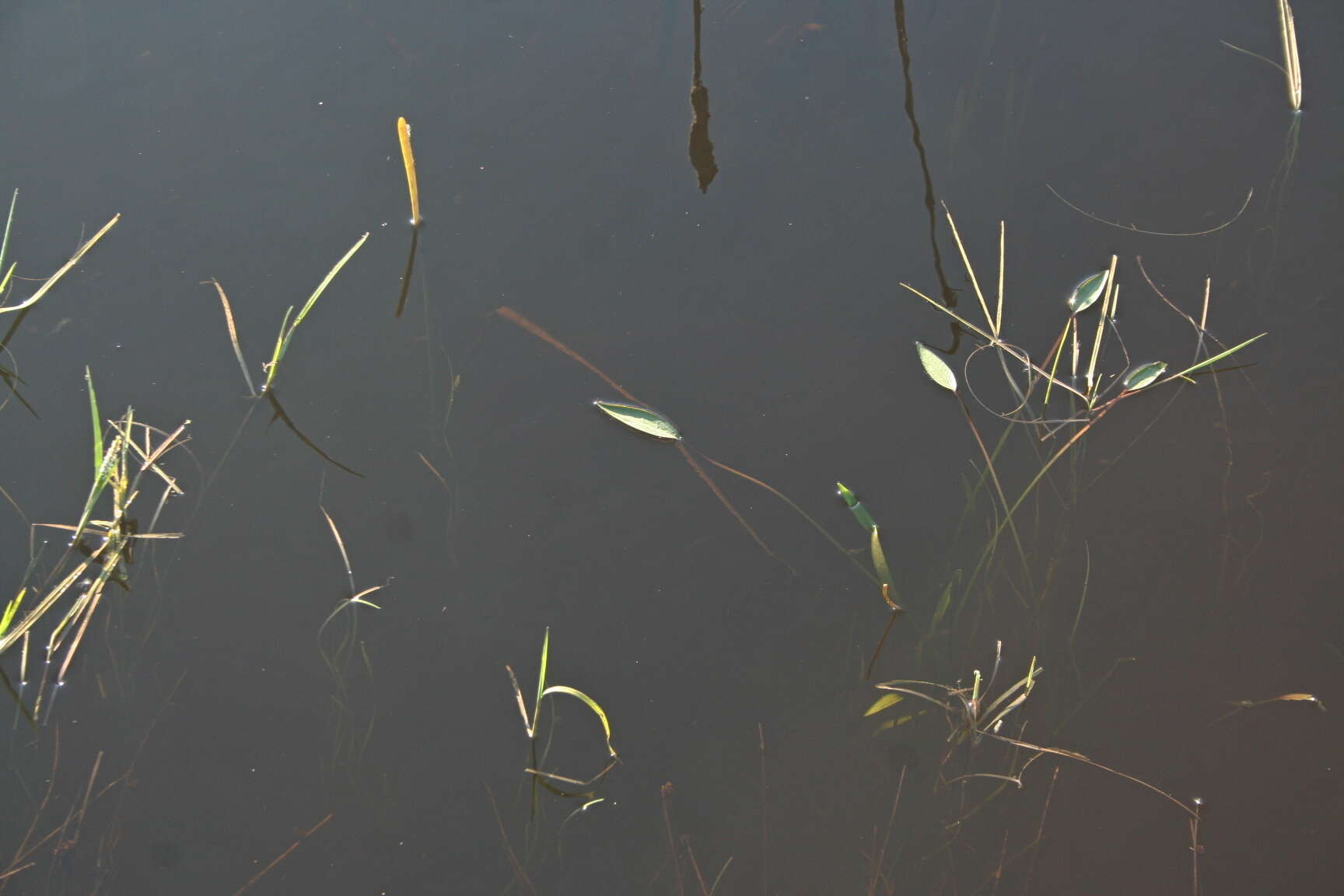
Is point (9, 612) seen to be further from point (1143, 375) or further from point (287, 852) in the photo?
point (1143, 375)

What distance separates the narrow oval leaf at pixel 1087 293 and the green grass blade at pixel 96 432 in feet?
4.37

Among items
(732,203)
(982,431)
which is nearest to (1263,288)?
(982,431)

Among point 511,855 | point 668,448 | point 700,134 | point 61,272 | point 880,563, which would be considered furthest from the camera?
point 700,134

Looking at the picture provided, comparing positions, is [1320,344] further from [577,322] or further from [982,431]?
[577,322]

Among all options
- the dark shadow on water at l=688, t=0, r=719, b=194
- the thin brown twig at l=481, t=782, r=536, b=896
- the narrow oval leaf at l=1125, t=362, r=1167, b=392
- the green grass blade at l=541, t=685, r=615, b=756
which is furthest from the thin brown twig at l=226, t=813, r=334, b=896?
the narrow oval leaf at l=1125, t=362, r=1167, b=392

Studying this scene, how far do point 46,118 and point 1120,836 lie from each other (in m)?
1.87

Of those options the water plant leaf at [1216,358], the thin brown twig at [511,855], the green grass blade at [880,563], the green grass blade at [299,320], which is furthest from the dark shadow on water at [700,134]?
the thin brown twig at [511,855]

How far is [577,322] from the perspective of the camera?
5.04ft

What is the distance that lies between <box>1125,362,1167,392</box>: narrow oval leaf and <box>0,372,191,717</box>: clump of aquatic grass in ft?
4.27

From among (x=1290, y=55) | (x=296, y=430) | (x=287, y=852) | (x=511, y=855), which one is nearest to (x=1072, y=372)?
(x=1290, y=55)

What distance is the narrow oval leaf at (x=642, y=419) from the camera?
1447mm

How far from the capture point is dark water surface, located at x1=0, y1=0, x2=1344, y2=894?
1228mm

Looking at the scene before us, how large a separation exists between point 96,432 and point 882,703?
1.04 metres

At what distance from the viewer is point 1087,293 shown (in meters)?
1.53
